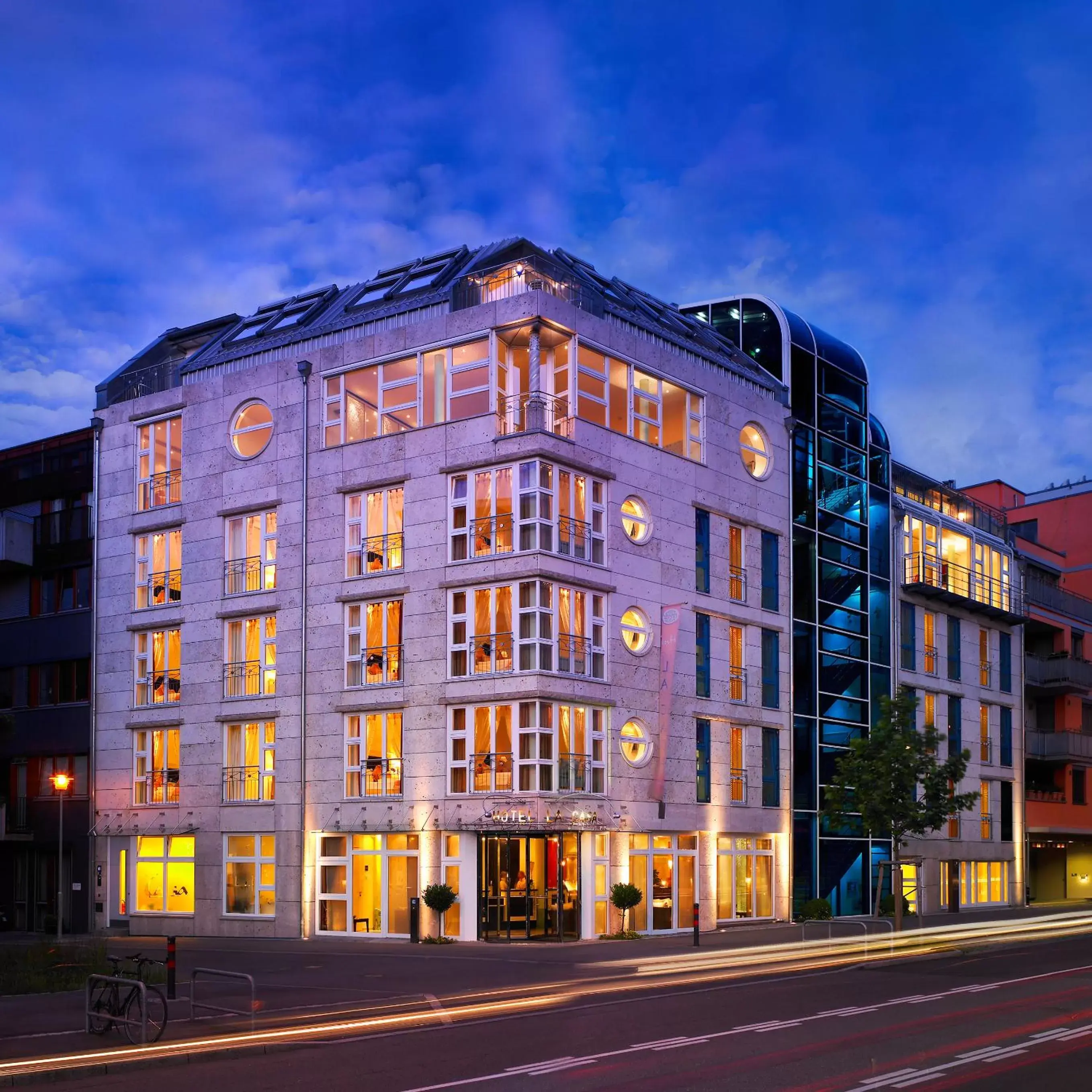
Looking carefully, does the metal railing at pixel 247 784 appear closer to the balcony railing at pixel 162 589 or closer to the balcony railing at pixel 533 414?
the balcony railing at pixel 162 589

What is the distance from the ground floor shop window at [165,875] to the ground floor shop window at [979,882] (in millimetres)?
30710

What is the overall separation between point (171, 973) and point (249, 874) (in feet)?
68.4

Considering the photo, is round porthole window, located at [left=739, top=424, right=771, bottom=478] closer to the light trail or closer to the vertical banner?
the vertical banner

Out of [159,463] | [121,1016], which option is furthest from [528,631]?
[121,1016]

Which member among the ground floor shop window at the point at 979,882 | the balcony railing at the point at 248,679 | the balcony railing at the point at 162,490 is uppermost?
the balcony railing at the point at 162,490

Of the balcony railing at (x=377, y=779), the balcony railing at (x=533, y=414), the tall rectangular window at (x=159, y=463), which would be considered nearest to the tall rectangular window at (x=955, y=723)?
the balcony railing at (x=533, y=414)

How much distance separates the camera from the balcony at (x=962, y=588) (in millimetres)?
57062

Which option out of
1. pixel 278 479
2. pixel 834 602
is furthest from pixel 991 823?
pixel 278 479

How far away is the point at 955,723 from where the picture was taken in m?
60.1

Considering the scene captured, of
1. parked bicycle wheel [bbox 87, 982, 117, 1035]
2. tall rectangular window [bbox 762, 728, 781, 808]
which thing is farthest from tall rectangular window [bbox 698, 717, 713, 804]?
parked bicycle wheel [bbox 87, 982, 117, 1035]

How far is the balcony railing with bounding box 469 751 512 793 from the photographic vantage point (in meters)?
38.1

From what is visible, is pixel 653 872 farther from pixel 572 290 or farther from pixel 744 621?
pixel 572 290

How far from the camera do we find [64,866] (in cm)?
4872

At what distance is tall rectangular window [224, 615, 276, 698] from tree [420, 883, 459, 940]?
9004mm
